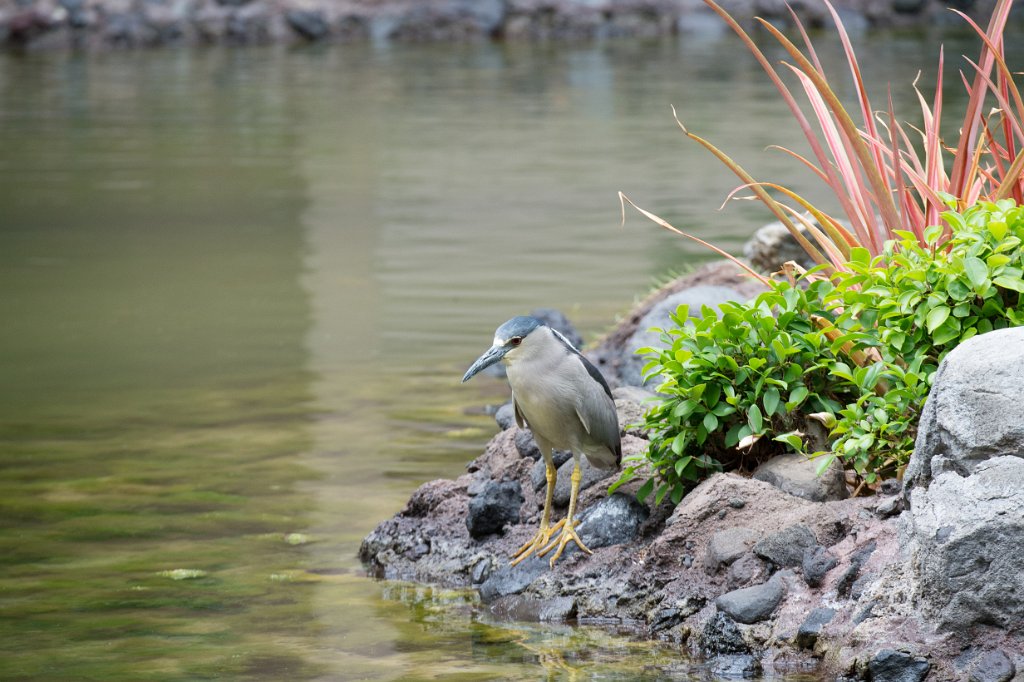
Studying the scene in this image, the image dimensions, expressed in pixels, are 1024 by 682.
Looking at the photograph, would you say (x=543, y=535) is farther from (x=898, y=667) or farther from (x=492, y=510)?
(x=898, y=667)

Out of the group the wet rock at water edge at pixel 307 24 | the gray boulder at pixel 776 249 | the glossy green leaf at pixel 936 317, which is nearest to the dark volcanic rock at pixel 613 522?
the glossy green leaf at pixel 936 317

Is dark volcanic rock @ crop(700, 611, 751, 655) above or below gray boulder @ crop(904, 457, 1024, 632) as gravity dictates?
below

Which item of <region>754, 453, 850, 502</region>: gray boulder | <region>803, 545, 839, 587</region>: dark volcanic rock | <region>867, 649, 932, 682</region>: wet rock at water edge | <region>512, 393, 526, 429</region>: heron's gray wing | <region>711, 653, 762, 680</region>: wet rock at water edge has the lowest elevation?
<region>711, 653, 762, 680</region>: wet rock at water edge

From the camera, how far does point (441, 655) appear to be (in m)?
4.23

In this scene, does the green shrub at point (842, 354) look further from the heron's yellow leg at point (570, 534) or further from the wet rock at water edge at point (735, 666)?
the wet rock at water edge at point (735, 666)

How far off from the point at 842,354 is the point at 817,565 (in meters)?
0.86

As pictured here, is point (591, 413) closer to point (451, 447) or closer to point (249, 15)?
point (451, 447)

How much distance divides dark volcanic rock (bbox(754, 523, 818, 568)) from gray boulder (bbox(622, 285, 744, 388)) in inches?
104

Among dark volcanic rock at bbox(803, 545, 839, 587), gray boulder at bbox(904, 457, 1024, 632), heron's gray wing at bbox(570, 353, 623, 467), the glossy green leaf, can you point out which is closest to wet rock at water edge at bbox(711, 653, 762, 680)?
dark volcanic rock at bbox(803, 545, 839, 587)

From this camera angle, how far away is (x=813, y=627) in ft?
13.0

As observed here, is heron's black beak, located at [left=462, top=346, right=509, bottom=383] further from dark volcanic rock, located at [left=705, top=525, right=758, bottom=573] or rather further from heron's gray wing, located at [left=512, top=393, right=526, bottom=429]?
dark volcanic rock, located at [left=705, top=525, right=758, bottom=573]

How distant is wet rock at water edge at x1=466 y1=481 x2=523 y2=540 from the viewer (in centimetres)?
498

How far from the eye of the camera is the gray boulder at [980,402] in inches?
143

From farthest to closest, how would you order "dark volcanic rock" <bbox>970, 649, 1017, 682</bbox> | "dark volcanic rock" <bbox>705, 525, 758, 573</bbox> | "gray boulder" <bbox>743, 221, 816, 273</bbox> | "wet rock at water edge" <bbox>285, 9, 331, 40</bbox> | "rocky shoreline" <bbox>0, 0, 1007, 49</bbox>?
"wet rock at water edge" <bbox>285, 9, 331, 40</bbox>
"rocky shoreline" <bbox>0, 0, 1007, 49</bbox>
"gray boulder" <bbox>743, 221, 816, 273</bbox>
"dark volcanic rock" <bbox>705, 525, 758, 573</bbox>
"dark volcanic rock" <bbox>970, 649, 1017, 682</bbox>
